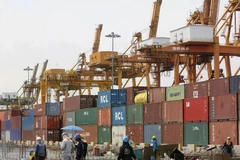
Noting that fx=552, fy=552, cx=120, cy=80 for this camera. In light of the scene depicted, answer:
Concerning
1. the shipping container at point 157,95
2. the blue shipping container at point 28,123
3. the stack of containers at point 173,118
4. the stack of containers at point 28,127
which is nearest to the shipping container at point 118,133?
the shipping container at point 157,95

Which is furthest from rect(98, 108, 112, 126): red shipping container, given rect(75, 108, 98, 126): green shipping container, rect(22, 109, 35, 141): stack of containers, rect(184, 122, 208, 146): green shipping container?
rect(22, 109, 35, 141): stack of containers

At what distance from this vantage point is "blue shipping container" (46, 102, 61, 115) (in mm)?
67519

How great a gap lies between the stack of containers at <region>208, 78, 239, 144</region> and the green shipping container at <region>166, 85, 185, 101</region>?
535cm

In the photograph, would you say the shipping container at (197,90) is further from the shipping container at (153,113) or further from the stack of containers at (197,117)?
the shipping container at (153,113)

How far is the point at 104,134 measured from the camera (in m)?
51.3

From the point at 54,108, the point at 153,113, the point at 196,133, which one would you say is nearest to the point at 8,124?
the point at 54,108

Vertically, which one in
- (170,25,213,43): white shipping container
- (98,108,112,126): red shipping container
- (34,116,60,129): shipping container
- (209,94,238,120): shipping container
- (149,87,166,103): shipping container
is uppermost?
(170,25,213,43): white shipping container

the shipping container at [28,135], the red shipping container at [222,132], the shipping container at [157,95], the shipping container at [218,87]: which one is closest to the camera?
the red shipping container at [222,132]

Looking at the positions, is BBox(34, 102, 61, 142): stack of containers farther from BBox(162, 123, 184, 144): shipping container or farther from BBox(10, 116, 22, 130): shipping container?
BBox(162, 123, 184, 144): shipping container

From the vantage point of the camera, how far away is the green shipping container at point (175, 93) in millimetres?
41375

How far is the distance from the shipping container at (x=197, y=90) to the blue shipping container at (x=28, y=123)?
34.4m

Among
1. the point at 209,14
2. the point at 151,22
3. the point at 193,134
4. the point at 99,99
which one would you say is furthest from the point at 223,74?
the point at 193,134

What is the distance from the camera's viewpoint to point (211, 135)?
3453 centimetres

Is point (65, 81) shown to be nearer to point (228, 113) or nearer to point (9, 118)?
point (9, 118)
